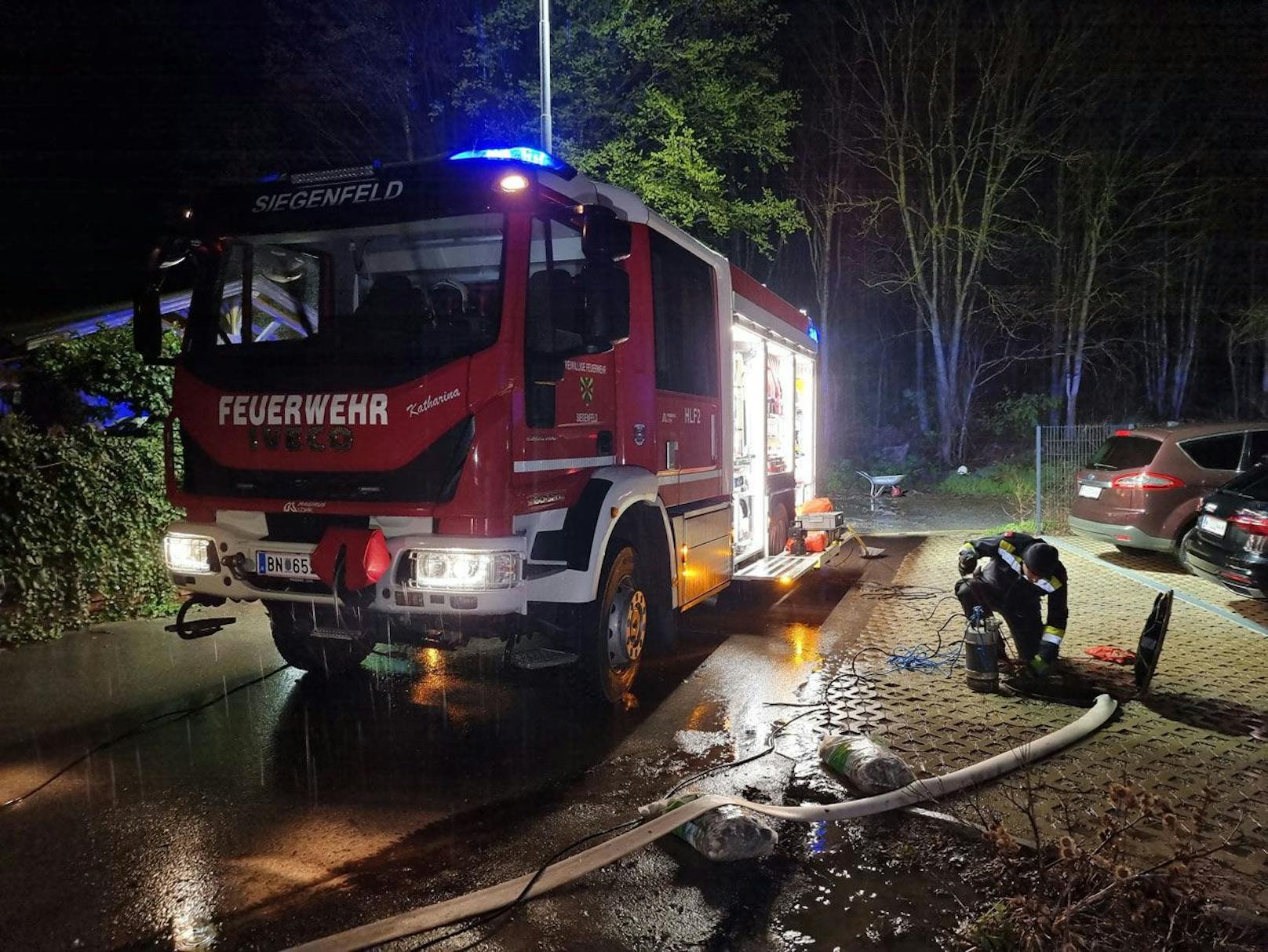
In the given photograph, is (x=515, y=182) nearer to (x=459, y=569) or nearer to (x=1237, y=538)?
(x=459, y=569)

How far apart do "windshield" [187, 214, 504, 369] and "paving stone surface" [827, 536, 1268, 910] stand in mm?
3366

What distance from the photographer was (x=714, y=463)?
747 centimetres

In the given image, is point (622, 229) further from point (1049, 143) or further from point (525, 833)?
point (1049, 143)

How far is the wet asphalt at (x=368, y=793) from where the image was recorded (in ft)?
10.6

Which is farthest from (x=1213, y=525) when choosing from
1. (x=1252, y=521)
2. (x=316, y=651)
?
(x=316, y=651)

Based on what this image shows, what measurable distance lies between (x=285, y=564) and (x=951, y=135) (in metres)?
23.7

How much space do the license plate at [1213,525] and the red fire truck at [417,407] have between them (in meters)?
5.71

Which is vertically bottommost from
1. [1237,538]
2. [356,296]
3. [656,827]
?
[656,827]

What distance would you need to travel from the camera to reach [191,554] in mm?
4996

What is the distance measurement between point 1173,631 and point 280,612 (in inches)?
294

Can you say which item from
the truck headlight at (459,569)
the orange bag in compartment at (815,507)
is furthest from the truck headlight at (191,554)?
the orange bag in compartment at (815,507)

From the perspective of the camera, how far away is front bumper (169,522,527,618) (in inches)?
171

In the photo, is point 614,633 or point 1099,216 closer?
point 614,633

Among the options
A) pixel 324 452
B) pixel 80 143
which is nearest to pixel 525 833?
pixel 324 452
